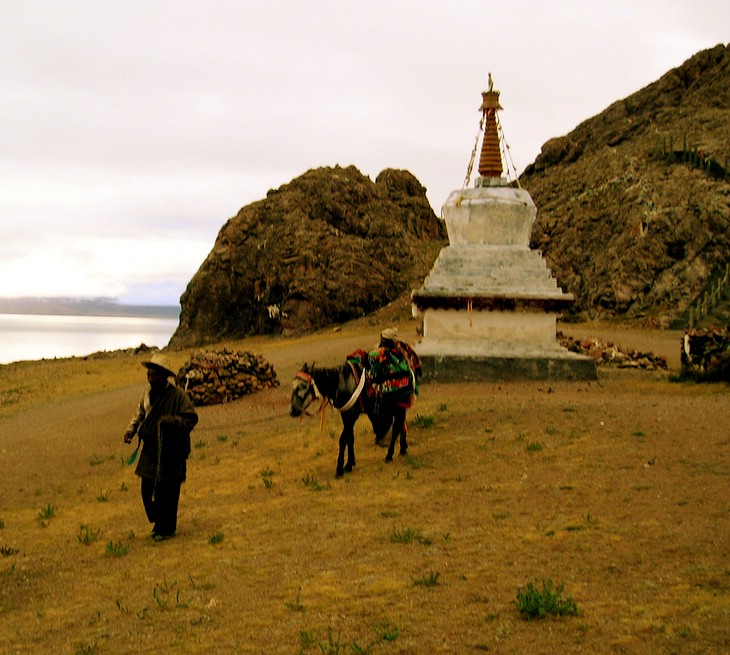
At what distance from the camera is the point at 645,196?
113 ft

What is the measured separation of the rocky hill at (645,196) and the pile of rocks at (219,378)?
1857 centimetres

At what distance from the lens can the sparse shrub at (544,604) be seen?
4.85 metres

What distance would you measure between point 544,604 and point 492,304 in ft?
39.0

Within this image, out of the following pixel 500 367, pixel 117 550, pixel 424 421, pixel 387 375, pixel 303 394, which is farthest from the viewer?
pixel 500 367

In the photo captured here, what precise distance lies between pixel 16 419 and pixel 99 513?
9646 mm

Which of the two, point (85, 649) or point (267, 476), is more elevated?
point (267, 476)

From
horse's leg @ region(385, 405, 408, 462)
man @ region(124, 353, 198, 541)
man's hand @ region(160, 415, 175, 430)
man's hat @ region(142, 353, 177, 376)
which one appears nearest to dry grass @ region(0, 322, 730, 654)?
horse's leg @ region(385, 405, 408, 462)

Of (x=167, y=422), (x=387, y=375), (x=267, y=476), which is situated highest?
(x=387, y=375)

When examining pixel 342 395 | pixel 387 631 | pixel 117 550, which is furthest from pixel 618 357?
pixel 387 631

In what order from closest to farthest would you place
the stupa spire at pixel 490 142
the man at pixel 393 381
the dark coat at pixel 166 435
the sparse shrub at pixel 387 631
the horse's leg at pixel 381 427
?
the sparse shrub at pixel 387 631 → the dark coat at pixel 166 435 → the man at pixel 393 381 → the horse's leg at pixel 381 427 → the stupa spire at pixel 490 142

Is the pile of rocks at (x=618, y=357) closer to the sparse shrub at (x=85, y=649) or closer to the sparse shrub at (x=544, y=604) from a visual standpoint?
the sparse shrub at (x=544, y=604)

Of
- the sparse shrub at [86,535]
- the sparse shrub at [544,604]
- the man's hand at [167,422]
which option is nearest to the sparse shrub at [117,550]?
the sparse shrub at [86,535]

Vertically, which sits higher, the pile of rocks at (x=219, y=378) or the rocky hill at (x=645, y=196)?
the rocky hill at (x=645, y=196)

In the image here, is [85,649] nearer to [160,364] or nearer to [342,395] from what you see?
[160,364]
